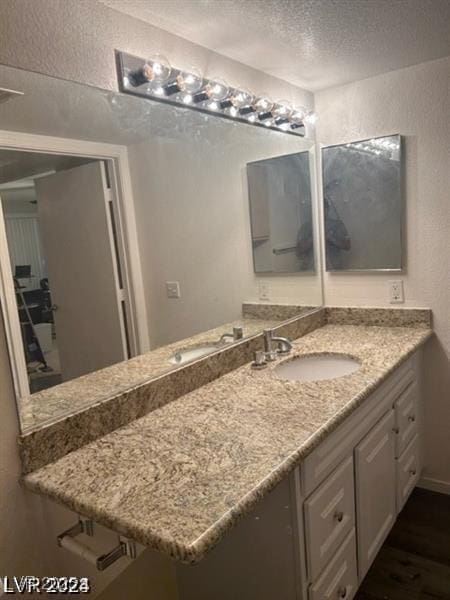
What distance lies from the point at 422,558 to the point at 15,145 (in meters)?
2.12

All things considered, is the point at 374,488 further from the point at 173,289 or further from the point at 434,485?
the point at 173,289

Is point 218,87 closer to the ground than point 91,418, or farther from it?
farther from it

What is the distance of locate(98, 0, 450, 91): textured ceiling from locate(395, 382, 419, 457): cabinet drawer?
56.5 inches

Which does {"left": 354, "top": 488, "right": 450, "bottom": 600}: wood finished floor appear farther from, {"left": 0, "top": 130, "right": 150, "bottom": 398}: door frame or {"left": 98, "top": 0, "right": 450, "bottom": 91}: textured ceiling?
{"left": 98, "top": 0, "right": 450, "bottom": 91}: textured ceiling

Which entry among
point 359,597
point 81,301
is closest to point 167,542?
point 81,301

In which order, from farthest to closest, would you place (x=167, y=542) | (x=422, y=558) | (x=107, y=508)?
(x=422, y=558) < (x=107, y=508) < (x=167, y=542)

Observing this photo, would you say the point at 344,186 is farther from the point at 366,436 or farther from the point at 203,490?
the point at 203,490

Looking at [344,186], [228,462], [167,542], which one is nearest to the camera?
[167,542]

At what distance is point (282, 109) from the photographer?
2.09m

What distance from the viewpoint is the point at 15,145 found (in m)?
1.15

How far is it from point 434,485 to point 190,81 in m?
2.20

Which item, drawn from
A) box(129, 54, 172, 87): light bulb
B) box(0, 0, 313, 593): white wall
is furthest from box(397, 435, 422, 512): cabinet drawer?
box(129, 54, 172, 87): light bulb

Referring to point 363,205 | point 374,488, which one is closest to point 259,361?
point 374,488

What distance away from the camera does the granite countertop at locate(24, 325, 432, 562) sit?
90cm
